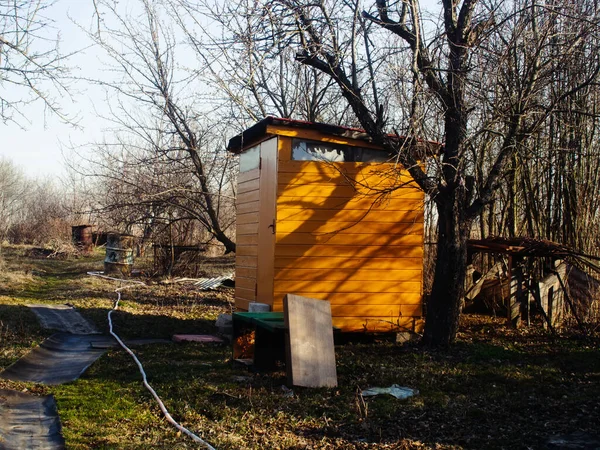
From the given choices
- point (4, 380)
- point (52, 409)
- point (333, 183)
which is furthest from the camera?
point (333, 183)

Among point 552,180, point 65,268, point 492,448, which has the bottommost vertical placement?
point 492,448

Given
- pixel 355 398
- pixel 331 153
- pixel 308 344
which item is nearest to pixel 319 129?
pixel 331 153

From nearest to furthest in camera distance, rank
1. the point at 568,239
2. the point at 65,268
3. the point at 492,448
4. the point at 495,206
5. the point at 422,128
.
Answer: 1. the point at 492,448
2. the point at 422,128
3. the point at 568,239
4. the point at 495,206
5. the point at 65,268

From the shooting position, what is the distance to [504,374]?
6953mm

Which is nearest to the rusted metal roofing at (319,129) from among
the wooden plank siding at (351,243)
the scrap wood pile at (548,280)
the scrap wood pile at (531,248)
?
the wooden plank siding at (351,243)

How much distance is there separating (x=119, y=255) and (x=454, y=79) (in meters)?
13.7

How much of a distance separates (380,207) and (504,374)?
3.19m

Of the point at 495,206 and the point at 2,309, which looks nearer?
the point at 2,309

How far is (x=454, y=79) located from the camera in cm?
780

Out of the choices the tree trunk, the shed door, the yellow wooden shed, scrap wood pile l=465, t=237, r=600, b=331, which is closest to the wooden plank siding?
the yellow wooden shed

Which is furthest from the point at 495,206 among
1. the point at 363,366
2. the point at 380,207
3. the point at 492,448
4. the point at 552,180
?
the point at 492,448

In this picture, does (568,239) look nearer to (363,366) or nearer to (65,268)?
(363,366)

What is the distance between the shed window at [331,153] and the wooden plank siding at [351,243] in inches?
3.8

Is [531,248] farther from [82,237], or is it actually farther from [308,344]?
[82,237]
